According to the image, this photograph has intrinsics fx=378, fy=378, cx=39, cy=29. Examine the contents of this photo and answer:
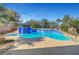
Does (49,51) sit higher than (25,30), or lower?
lower

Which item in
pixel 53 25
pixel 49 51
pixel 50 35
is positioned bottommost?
pixel 49 51

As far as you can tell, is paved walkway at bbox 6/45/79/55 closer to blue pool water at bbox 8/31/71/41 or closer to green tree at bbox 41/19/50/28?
blue pool water at bbox 8/31/71/41

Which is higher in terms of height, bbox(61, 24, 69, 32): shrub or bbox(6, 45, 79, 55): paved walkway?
bbox(61, 24, 69, 32): shrub

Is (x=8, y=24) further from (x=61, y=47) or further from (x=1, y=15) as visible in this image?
(x=61, y=47)

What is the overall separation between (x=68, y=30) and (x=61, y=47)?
0.22 m

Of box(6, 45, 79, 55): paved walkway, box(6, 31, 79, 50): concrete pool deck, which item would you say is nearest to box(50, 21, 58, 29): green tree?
box(6, 31, 79, 50): concrete pool deck

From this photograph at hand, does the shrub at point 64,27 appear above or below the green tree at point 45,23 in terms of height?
below

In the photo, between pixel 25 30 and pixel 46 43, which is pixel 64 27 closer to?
pixel 46 43

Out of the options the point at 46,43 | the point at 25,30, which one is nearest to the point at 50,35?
the point at 46,43

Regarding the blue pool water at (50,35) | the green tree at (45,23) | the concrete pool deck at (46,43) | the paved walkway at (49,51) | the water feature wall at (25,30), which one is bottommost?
the paved walkway at (49,51)

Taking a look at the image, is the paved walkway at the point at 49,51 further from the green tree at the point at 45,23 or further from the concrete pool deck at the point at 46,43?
the green tree at the point at 45,23

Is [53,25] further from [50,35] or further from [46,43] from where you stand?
[46,43]

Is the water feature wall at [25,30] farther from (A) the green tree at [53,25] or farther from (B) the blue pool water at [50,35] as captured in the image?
(A) the green tree at [53,25]

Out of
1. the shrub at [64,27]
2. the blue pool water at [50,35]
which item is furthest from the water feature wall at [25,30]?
the shrub at [64,27]
